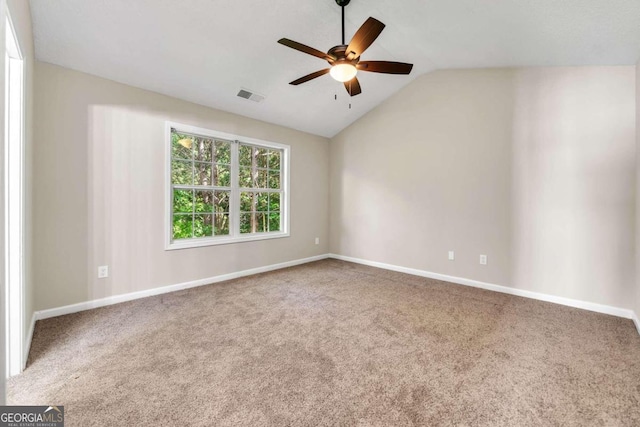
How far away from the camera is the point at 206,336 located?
231cm

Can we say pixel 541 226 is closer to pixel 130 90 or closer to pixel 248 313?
pixel 248 313

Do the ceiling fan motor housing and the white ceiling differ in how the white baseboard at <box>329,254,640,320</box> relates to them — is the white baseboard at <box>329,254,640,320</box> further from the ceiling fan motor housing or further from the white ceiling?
the ceiling fan motor housing

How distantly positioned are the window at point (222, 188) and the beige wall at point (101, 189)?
184 millimetres

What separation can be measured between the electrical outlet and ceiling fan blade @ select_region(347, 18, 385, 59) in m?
3.20

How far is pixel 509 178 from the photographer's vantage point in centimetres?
344

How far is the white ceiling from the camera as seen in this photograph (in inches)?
90.1

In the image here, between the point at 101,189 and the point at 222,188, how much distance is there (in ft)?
4.52

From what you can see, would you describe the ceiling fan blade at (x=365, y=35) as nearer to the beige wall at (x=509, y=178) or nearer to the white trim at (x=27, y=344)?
the beige wall at (x=509, y=178)

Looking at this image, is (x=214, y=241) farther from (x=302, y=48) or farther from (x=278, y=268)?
(x=302, y=48)

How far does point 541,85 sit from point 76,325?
5.36 m

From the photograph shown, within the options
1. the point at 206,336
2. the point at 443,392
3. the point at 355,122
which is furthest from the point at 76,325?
the point at 355,122

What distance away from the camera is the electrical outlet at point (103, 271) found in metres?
2.93

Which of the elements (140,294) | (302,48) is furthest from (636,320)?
(140,294)

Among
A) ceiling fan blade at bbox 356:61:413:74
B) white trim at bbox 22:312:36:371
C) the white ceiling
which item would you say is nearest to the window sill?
white trim at bbox 22:312:36:371
